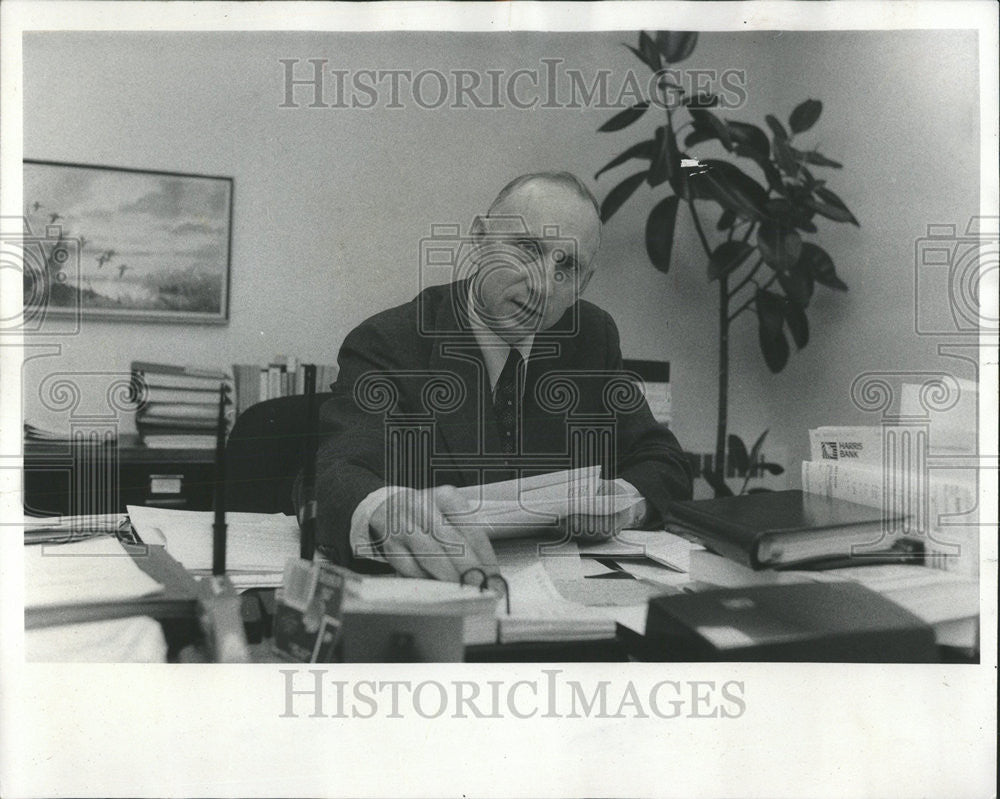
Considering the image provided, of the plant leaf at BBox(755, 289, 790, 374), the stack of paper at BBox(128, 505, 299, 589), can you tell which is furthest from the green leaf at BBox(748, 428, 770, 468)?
the stack of paper at BBox(128, 505, 299, 589)

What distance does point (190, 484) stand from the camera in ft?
3.80

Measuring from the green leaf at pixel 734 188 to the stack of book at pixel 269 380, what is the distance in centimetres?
68

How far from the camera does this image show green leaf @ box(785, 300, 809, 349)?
1213 millimetres

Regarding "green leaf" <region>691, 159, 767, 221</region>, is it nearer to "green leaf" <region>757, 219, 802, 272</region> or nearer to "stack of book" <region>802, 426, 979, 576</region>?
"green leaf" <region>757, 219, 802, 272</region>

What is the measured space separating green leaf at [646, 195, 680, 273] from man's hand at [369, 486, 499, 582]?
50 centimetres

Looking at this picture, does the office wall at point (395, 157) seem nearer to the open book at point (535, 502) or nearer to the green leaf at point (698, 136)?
the green leaf at point (698, 136)

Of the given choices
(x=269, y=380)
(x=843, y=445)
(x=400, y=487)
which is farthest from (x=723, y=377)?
(x=269, y=380)

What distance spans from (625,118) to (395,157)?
36 cm

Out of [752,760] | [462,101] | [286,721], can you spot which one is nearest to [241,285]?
[462,101]

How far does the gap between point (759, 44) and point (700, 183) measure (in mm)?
234

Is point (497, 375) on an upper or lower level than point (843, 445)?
upper

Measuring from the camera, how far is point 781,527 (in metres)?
1.13

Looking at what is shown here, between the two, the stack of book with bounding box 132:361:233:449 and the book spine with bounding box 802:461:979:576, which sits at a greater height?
the stack of book with bounding box 132:361:233:449

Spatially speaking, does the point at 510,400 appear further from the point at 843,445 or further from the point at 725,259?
the point at 843,445
